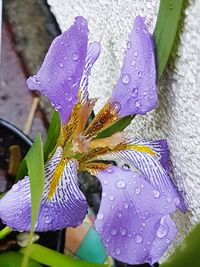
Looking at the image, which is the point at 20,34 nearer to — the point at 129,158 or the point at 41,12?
the point at 41,12

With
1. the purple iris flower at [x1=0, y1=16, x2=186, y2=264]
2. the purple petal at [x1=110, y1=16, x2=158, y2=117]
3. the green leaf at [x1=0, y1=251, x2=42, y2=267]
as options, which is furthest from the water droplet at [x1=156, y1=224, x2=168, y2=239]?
the green leaf at [x1=0, y1=251, x2=42, y2=267]

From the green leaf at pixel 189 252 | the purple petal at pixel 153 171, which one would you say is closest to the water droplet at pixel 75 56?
the purple petal at pixel 153 171

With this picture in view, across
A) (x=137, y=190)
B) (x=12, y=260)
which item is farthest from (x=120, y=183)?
(x=12, y=260)

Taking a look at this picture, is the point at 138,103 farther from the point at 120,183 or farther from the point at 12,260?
the point at 12,260

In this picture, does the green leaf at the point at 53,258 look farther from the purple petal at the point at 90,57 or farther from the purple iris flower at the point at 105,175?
the purple petal at the point at 90,57

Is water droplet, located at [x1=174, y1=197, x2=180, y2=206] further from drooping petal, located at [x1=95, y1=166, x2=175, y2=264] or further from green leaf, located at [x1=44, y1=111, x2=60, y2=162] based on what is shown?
green leaf, located at [x1=44, y1=111, x2=60, y2=162]

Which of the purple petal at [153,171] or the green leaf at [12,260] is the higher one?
the purple petal at [153,171]
